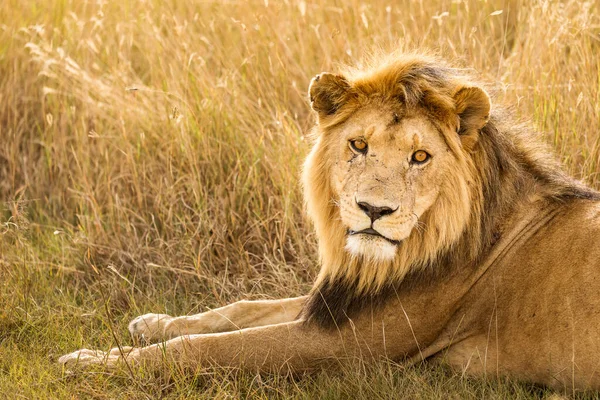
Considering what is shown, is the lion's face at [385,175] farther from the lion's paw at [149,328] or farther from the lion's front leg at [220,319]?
the lion's paw at [149,328]

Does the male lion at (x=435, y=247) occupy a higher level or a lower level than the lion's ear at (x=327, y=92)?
lower

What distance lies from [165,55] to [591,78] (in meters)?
3.14

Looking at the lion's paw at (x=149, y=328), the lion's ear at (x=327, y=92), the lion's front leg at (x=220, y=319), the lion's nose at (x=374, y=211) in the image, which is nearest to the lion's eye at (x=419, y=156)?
the lion's nose at (x=374, y=211)

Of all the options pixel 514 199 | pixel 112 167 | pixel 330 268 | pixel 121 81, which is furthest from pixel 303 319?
pixel 121 81

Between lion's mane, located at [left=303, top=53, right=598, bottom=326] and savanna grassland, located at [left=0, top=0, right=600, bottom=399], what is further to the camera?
savanna grassland, located at [left=0, top=0, right=600, bottom=399]

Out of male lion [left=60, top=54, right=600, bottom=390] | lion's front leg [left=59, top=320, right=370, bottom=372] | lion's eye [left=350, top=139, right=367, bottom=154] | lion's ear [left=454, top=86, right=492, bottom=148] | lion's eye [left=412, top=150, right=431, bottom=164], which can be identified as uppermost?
lion's ear [left=454, top=86, right=492, bottom=148]

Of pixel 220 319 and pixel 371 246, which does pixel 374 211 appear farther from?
pixel 220 319

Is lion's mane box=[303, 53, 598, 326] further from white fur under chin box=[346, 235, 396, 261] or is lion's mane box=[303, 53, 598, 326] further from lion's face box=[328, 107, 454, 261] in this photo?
white fur under chin box=[346, 235, 396, 261]

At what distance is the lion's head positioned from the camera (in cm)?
385

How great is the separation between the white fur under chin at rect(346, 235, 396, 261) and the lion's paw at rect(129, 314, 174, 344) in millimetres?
1325

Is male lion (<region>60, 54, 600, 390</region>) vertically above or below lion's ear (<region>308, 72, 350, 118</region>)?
below

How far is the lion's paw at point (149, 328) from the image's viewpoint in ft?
15.4

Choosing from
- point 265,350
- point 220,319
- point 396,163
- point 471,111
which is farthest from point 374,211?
point 220,319

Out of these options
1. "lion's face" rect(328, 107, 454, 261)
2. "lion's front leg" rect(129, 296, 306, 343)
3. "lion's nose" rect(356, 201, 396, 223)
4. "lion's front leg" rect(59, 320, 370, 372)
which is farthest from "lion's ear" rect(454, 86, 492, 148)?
"lion's front leg" rect(129, 296, 306, 343)
